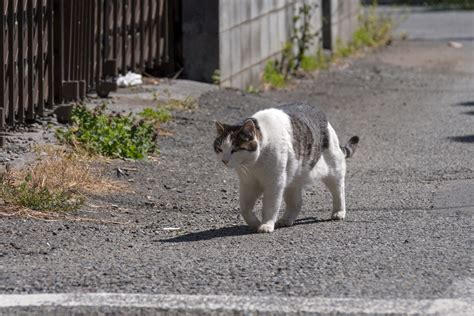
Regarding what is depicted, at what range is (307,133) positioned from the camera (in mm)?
7887

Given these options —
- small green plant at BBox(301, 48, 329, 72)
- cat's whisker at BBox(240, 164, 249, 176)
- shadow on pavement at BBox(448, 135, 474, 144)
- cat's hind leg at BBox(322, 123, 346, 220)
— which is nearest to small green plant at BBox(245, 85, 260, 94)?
small green plant at BBox(301, 48, 329, 72)

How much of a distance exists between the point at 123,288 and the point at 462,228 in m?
2.55

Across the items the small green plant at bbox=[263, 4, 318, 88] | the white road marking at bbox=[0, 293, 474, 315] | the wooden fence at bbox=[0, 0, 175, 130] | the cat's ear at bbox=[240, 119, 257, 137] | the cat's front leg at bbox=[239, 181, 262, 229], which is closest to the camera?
the white road marking at bbox=[0, 293, 474, 315]

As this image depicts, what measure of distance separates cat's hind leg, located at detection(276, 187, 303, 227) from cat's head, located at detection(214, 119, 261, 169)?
22.6 inches

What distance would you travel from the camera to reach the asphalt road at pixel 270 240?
5.77m

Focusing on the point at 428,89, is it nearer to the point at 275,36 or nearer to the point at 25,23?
the point at 275,36

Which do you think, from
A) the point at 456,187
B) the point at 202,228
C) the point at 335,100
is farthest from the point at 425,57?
the point at 202,228

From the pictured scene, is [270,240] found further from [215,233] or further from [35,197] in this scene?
[35,197]

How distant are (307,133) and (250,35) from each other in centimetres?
749

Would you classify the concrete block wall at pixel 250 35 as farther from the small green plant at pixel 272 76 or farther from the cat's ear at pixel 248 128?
the cat's ear at pixel 248 128

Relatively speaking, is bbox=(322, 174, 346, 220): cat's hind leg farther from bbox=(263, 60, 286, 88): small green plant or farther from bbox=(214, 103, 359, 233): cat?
bbox=(263, 60, 286, 88): small green plant

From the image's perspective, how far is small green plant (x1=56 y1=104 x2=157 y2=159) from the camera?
384 inches

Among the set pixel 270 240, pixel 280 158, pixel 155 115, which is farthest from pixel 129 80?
pixel 270 240

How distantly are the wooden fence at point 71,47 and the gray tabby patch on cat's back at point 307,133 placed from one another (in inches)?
103
